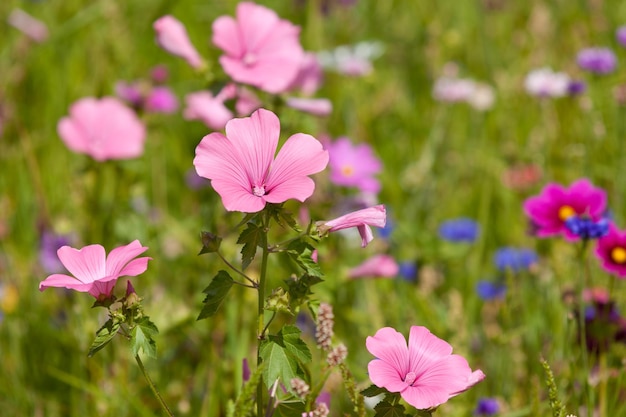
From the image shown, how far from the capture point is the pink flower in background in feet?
7.70

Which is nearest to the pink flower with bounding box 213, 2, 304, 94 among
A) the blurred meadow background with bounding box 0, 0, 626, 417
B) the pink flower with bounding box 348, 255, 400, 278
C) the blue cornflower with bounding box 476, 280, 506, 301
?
the blurred meadow background with bounding box 0, 0, 626, 417

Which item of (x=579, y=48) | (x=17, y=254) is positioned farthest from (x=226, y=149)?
(x=579, y=48)

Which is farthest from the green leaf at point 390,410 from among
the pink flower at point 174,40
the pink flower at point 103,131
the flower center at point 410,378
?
the pink flower at point 103,131

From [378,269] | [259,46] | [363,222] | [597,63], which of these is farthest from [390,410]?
[597,63]

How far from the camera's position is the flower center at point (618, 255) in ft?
5.72

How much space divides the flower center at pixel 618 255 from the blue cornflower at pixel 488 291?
2.04 ft

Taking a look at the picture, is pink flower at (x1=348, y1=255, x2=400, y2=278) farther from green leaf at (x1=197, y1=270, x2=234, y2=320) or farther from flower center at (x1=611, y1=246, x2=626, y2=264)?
green leaf at (x1=197, y1=270, x2=234, y2=320)

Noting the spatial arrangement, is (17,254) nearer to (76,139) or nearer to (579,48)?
(76,139)

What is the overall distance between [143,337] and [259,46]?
0.87 m

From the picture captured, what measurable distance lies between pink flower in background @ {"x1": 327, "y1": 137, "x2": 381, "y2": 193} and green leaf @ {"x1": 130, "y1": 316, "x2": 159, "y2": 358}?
1.23 meters

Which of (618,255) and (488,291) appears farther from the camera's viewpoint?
(488,291)

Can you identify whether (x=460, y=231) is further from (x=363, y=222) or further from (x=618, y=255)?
(x=363, y=222)

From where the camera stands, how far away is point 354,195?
9.20 ft

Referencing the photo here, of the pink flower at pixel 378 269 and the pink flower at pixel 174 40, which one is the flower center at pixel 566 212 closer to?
the pink flower at pixel 378 269
